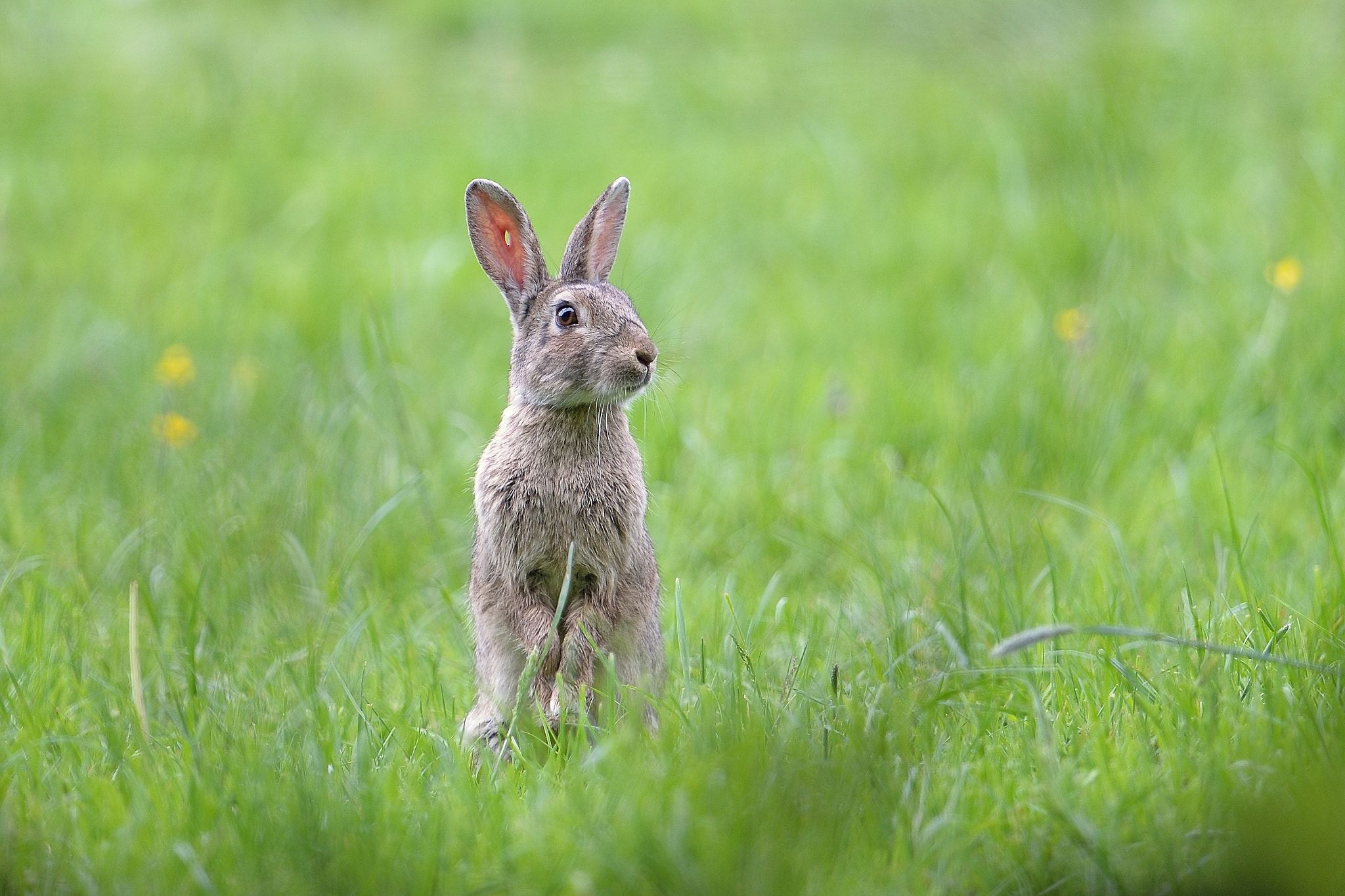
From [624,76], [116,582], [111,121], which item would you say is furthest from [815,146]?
[116,582]

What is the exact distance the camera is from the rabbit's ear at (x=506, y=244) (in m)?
3.71

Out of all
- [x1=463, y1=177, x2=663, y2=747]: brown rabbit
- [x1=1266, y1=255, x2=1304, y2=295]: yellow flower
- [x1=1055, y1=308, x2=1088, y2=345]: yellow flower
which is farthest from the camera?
[x1=1266, y1=255, x2=1304, y2=295]: yellow flower

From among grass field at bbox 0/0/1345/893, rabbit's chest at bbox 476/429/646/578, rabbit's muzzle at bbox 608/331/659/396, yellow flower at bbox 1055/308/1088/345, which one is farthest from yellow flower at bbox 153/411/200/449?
Result: yellow flower at bbox 1055/308/1088/345

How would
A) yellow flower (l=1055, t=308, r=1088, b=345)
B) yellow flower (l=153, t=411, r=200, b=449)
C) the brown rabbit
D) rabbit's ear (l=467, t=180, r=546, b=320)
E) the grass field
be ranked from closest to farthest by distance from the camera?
the grass field → the brown rabbit → rabbit's ear (l=467, t=180, r=546, b=320) → yellow flower (l=153, t=411, r=200, b=449) → yellow flower (l=1055, t=308, r=1088, b=345)

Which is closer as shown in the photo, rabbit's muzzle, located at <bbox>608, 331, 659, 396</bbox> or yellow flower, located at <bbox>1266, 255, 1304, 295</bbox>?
rabbit's muzzle, located at <bbox>608, 331, 659, 396</bbox>

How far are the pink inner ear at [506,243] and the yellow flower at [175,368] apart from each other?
1.81 m

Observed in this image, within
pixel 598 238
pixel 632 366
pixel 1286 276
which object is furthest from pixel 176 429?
pixel 1286 276

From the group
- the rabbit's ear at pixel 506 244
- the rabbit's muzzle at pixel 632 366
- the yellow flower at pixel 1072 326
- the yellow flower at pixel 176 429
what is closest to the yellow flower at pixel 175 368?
the yellow flower at pixel 176 429

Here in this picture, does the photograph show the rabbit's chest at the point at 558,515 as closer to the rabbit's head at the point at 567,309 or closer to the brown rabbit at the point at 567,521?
the brown rabbit at the point at 567,521

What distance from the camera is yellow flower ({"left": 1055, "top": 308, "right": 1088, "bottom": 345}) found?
16.9 ft

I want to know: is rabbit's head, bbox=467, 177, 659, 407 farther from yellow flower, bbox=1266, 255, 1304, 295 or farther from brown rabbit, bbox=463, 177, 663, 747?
yellow flower, bbox=1266, 255, 1304, 295

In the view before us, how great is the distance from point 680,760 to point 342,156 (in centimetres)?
628

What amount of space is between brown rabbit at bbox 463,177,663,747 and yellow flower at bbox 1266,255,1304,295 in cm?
332

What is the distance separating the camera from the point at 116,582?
13.0 feet
